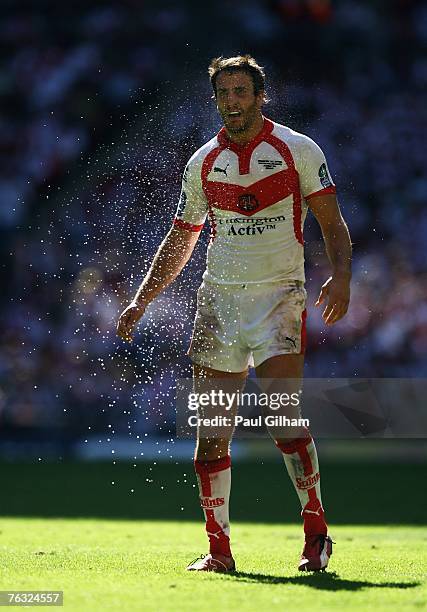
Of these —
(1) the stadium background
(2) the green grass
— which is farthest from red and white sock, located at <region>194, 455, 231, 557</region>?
(1) the stadium background

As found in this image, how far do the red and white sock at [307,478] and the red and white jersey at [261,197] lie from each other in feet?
2.62

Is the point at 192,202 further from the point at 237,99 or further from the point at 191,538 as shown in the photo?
the point at 191,538

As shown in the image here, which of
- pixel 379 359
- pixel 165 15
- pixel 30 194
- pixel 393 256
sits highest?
pixel 165 15

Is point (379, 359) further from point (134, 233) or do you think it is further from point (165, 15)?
point (165, 15)

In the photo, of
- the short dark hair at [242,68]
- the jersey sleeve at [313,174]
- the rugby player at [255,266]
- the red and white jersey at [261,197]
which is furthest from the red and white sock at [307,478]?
the short dark hair at [242,68]

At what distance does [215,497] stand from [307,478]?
17.7 inches

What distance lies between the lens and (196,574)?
588cm

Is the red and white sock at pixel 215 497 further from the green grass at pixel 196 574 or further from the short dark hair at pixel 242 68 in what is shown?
the short dark hair at pixel 242 68

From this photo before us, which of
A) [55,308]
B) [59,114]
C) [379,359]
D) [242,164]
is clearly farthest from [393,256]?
[242,164]

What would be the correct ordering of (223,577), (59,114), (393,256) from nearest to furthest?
(223,577)
(393,256)
(59,114)

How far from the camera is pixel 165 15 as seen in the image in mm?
19297

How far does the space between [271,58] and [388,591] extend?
13672 mm

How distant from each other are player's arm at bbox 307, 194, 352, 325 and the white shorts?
17cm

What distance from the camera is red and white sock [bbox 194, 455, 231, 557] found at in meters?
6.13
